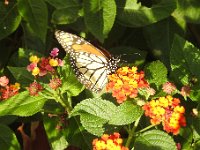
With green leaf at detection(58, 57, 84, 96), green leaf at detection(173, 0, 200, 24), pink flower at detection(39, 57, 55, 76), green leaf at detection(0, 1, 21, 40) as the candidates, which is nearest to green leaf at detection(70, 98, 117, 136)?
green leaf at detection(58, 57, 84, 96)

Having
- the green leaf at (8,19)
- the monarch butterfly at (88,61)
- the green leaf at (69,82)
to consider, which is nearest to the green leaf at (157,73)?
the monarch butterfly at (88,61)

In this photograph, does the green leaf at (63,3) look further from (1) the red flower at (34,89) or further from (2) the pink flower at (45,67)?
(1) the red flower at (34,89)

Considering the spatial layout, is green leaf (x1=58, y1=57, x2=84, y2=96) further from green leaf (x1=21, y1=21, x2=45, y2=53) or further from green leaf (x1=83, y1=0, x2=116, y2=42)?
green leaf (x1=21, y1=21, x2=45, y2=53)

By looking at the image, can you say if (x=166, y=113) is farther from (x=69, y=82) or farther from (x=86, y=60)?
(x=86, y=60)

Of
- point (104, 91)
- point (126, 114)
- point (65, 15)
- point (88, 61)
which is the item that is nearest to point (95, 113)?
point (126, 114)

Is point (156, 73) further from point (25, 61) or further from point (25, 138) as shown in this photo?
point (25, 138)

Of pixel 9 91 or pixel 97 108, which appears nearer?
pixel 97 108
